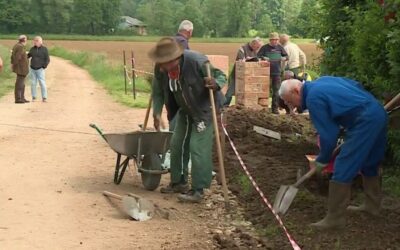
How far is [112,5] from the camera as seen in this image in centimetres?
12231

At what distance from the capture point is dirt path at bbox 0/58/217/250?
6305mm

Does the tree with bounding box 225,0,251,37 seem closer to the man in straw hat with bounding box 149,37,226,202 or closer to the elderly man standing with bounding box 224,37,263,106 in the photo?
Answer: the elderly man standing with bounding box 224,37,263,106

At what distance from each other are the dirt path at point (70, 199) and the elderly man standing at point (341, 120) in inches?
50.5

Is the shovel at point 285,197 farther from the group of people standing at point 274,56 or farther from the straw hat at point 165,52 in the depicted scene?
the group of people standing at point 274,56

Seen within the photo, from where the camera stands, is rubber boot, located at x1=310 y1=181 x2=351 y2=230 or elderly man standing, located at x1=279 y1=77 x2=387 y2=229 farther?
rubber boot, located at x1=310 y1=181 x2=351 y2=230

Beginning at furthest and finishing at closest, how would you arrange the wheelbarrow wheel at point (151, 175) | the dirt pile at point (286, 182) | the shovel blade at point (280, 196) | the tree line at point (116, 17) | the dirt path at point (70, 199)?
the tree line at point (116, 17) < the wheelbarrow wheel at point (151, 175) < the shovel blade at point (280, 196) < the dirt path at point (70, 199) < the dirt pile at point (286, 182)

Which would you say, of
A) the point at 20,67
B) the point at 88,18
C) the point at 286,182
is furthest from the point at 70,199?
the point at 88,18

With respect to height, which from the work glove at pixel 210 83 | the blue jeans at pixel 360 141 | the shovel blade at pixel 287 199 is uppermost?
the work glove at pixel 210 83

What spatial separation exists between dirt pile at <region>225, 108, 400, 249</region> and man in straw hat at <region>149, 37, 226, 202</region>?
59 centimetres

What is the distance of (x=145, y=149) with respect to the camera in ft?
27.1

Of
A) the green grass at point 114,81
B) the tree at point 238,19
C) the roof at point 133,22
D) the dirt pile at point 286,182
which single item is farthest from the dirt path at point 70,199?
the roof at point 133,22

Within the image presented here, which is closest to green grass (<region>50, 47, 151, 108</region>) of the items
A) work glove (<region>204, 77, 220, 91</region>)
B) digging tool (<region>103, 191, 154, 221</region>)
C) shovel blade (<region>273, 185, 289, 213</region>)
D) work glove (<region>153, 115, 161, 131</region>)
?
work glove (<region>153, 115, 161, 131</region>)

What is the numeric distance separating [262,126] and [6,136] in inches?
181

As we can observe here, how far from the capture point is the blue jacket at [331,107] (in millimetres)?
5785
